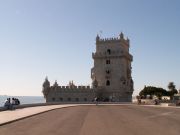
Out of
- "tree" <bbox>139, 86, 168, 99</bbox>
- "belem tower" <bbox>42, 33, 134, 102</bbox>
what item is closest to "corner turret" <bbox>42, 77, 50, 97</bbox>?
"belem tower" <bbox>42, 33, 134, 102</bbox>

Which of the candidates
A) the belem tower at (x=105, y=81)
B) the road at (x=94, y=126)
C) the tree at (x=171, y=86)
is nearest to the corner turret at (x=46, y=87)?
the belem tower at (x=105, y=81)

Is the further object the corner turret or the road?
the corner turret

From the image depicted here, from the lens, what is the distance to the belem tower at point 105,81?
9312 centimetres

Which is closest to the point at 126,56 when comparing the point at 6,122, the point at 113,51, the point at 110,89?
the point at 113,51

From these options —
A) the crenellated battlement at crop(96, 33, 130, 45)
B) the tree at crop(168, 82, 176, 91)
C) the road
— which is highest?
the crenellated battlement at crop(96, 33, 130, 45)

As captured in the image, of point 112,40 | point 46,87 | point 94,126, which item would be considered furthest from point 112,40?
point 94,126

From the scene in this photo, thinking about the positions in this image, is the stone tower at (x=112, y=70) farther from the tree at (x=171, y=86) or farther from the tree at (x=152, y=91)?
the tree at (x=171, y=86)

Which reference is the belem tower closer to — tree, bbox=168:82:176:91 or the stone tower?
the stone tower

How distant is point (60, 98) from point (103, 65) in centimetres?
1406

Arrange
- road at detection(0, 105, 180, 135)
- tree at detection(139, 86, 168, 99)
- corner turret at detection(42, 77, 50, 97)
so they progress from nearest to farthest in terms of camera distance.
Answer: road at detection(0, 105, 180, 135) → corner turret at detection(42, 77, 50, 97) → tree at detection(139, 86, 168, 99)

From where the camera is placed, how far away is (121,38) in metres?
96.4

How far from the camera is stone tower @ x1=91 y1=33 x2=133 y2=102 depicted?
3674 inches

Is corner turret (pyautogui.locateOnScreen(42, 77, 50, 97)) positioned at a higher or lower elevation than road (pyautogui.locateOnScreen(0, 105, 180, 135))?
higher

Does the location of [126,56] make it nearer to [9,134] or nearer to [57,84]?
[57,84]
